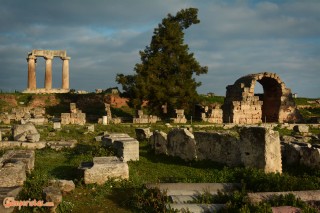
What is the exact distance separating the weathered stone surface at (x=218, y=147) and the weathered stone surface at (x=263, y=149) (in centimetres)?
79

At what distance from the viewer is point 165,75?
35969 mm

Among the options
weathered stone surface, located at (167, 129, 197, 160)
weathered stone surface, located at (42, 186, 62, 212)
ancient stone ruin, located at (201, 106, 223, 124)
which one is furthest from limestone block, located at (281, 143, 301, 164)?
ancient stone ruin, located at (201, 106, 223, 124)

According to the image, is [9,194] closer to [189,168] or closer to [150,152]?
[189,168]

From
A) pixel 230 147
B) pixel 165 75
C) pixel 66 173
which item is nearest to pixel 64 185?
pixel 66 173

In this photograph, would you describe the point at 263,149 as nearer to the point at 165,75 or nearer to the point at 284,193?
the point at 284,193

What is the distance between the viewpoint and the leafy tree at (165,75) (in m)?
34.2

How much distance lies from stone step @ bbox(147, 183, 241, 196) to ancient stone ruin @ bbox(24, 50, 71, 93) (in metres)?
44.1

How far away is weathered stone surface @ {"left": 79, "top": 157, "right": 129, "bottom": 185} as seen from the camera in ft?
31.2

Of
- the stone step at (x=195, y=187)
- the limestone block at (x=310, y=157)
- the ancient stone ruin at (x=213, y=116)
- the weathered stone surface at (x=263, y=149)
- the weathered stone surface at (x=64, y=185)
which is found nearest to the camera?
the stone step at (x=195, y=187)

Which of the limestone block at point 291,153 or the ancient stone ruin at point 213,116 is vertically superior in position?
the ancient stone ruin at point 213,116

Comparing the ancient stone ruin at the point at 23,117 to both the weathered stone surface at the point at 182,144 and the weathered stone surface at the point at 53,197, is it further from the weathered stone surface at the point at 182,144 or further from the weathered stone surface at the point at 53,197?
the weathered stone surface at the point at 53,197

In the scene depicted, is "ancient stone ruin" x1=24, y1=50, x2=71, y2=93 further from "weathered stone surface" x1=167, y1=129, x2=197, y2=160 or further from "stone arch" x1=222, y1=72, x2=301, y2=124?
"weathered stone surface" x1=167, y1=129, x2=197, y2=160

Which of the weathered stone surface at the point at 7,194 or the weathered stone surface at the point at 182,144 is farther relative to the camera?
the weathered stone surface at the point at 182,144

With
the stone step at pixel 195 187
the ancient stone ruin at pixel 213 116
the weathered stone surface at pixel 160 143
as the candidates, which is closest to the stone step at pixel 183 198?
the stone step at pixel 195 187
